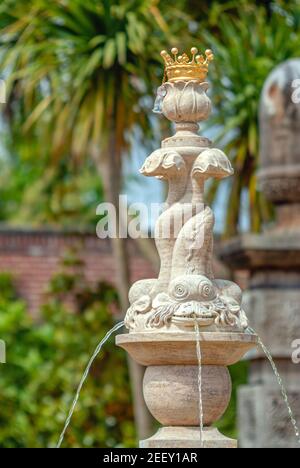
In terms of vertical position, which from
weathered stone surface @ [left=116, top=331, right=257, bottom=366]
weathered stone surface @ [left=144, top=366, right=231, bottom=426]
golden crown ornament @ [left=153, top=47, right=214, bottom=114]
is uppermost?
golden crown ornament @ [left=153, top=47, right=214, bottom=114]

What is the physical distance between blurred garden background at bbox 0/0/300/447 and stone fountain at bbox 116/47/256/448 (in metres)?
5.90

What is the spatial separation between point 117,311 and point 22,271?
1130mm

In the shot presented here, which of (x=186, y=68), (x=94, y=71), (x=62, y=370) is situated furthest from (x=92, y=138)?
(x=186, y=68)

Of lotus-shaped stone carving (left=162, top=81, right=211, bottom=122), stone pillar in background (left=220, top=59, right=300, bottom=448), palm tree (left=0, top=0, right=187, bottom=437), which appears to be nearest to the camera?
lotus-shaped stone carving (left=162, top=81, right=211, bottom=122)

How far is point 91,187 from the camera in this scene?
2503 centimetres

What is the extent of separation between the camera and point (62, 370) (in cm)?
1577

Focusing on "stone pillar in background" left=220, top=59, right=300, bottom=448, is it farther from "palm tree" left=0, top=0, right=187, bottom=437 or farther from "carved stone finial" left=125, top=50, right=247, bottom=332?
"carved stone finial" left=125, top=50, right=247, bottom=332

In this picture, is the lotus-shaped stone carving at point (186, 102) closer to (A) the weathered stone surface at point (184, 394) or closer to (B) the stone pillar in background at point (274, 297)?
(A) the weathered stone surface at point (184, 394)

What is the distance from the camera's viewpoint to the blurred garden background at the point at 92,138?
A: 14.9 metres

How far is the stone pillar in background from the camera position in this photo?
40.5ft

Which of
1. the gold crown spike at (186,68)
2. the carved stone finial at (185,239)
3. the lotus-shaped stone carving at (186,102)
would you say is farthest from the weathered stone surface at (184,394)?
the gold crown spike at (186,68)

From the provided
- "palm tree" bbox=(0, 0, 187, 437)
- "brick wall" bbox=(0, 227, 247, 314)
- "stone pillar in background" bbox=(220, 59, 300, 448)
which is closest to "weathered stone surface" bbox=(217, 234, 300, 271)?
"stone pillar in background" bbox=(220, 59, 300, 448)

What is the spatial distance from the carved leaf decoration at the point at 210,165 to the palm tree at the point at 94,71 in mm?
6410
